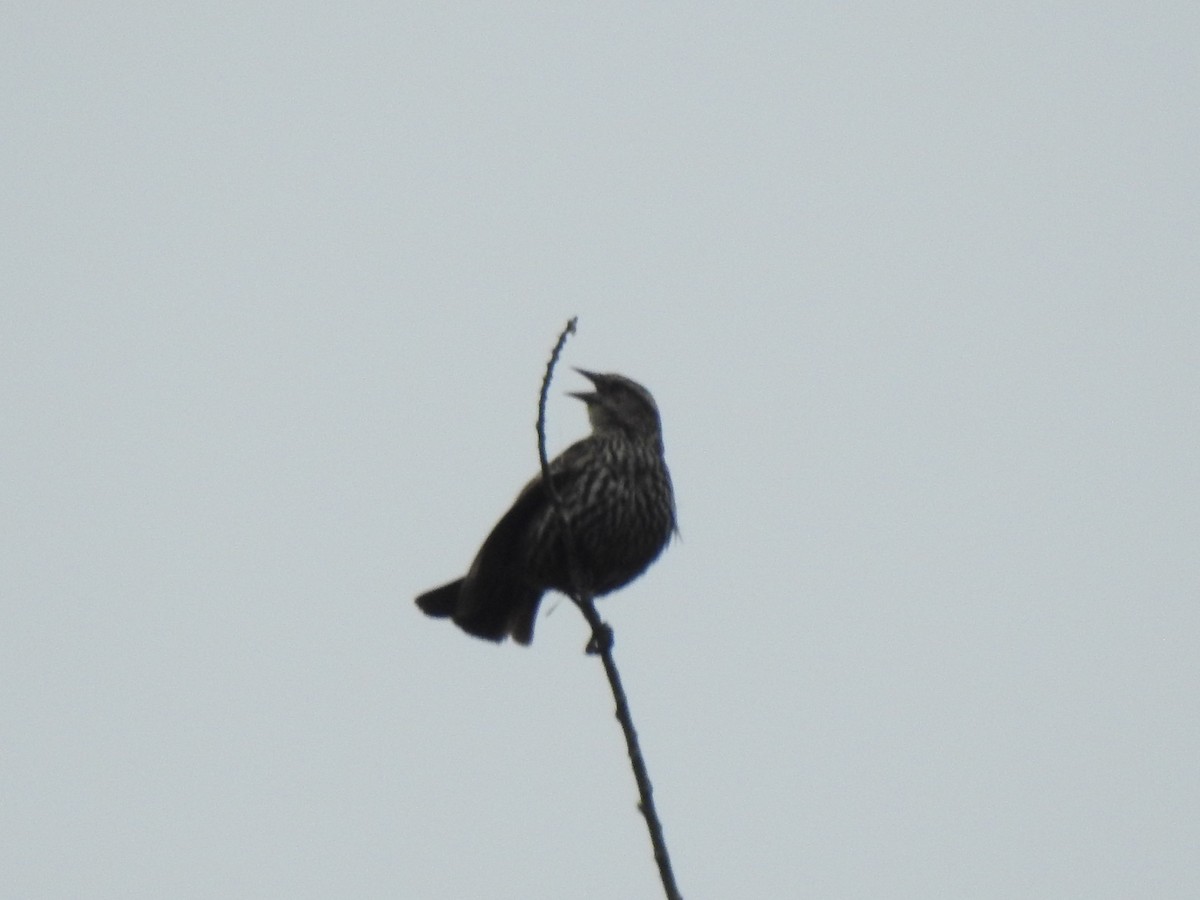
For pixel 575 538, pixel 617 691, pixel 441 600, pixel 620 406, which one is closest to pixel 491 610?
pixel 441 600

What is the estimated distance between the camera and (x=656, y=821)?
3320 mm

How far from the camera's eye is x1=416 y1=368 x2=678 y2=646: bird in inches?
245

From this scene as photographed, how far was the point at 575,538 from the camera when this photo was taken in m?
6.14

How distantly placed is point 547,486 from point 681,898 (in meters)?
1.17

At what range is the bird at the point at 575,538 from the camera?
20.4 ft

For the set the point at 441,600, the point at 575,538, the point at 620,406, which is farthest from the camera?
the point at 620,406

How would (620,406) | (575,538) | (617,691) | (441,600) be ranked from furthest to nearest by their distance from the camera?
(620,406) → (441,600) → (575,538) → (617,691)

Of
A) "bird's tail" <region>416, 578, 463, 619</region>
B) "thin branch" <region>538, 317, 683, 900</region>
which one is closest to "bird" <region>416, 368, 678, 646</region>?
"bird's tail" <region>416, 578, 463, 619</region>

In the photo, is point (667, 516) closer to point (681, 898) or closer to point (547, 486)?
point (547, 486)

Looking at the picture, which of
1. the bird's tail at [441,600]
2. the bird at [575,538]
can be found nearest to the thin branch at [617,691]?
the bird at [575,538]

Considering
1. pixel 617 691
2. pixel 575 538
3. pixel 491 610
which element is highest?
→ pixel 575 538

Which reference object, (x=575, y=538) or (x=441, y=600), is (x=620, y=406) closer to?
(x=575, y=538)

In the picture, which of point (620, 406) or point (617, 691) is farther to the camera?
point (620, 406)

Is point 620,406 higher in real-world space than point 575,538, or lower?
higher
